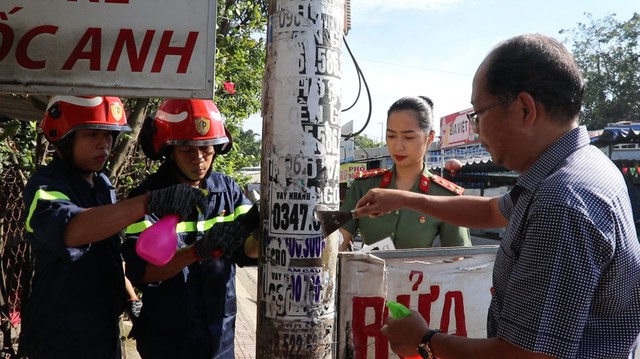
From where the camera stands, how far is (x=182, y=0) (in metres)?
1.84

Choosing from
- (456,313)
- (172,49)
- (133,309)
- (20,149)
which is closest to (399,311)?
(172,49)

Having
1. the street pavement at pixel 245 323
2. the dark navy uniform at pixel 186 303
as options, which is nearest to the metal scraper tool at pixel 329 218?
the dark navy uniform at pixel 186 303

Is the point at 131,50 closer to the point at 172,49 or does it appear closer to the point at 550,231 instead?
the point at 172,49

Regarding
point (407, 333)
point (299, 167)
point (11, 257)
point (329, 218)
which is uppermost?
point (299, 167)

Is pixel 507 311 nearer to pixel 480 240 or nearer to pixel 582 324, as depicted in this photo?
pixel 582 324

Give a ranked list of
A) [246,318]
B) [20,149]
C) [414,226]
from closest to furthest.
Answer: [414,226], [20,149], [246,318]

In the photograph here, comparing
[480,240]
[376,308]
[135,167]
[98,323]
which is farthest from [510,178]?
[98,323]

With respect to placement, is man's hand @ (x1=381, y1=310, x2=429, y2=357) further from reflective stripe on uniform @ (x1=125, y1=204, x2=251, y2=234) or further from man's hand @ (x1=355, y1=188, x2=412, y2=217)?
reflective stripe on uniform @ (x1=125, y1=204, x2=251, y2=234)

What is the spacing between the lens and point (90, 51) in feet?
5.97

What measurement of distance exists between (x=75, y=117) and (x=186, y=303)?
983mm

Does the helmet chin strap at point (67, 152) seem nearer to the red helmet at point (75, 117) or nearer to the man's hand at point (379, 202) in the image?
the red helmet at point (75, 117)

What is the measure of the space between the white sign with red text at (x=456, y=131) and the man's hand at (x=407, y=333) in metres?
20.7

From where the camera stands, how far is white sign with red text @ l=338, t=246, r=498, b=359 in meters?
2.85

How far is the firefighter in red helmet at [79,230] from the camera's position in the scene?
205 cm
